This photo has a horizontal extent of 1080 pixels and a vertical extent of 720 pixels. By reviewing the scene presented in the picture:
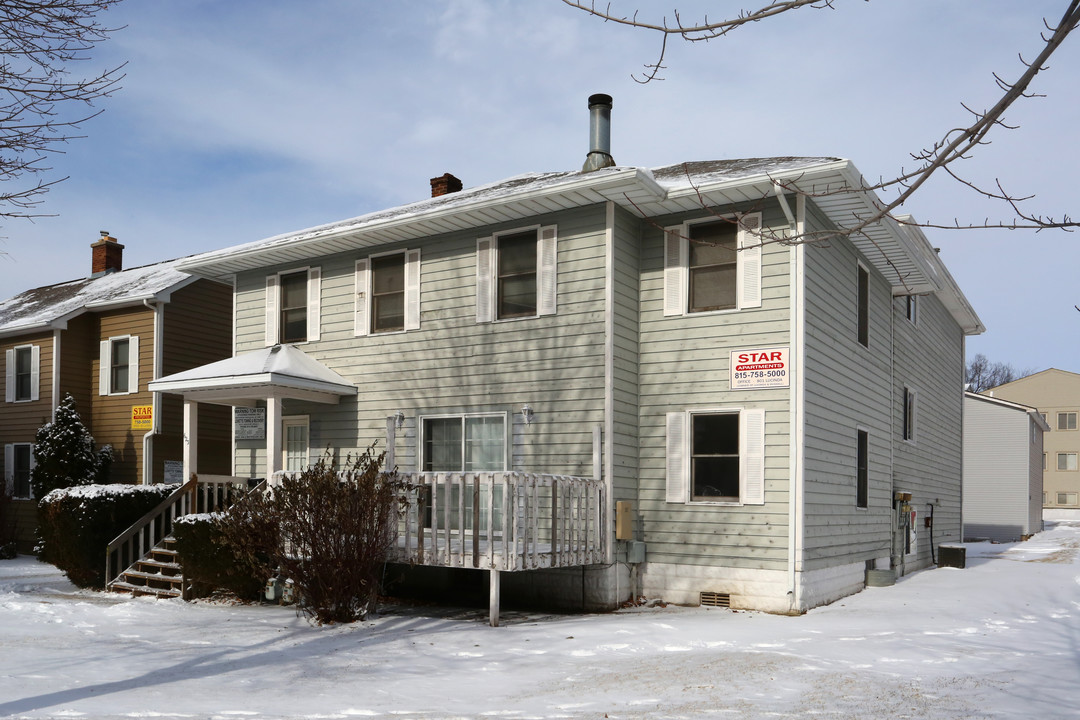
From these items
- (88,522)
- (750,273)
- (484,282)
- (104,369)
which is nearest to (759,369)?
(750,273)

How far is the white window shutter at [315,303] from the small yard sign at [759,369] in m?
7.20

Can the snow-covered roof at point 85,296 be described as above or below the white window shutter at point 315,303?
above

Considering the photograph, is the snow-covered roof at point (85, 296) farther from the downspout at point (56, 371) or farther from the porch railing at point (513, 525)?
the porch railing at point (513, 525)

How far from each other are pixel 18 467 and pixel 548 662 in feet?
62.3

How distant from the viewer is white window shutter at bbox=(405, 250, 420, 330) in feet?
46.9

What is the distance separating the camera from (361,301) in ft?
49.0

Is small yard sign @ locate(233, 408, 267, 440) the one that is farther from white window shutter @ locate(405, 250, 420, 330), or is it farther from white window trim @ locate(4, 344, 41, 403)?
white window trim @ locate(4, 344, 41, 403)

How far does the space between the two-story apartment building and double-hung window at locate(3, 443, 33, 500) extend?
32.7 feet

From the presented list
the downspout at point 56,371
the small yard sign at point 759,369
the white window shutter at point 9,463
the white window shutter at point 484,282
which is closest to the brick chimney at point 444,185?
the white window shutter at point 484,282

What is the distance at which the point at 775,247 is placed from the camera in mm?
12008

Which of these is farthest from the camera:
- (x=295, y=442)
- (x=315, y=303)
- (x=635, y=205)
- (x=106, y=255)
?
(x=106, y=255)

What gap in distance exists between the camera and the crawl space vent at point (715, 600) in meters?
11.9

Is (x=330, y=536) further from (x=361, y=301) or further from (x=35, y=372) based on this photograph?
(x=35, y=372)

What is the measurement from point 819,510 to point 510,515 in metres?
4.44
